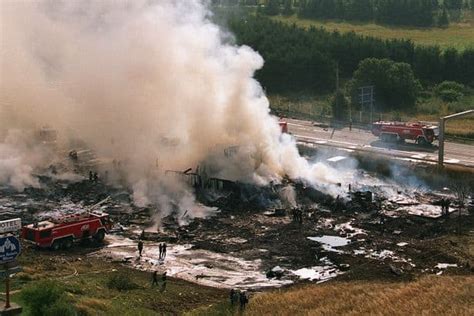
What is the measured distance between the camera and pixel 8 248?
27.0 meters

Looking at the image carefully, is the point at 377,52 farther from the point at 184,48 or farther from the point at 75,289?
the point at 75,289

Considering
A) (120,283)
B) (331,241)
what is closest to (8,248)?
(120,283)

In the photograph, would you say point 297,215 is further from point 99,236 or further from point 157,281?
point 157,281

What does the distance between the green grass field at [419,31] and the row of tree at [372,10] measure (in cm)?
270

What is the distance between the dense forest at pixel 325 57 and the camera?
340ft

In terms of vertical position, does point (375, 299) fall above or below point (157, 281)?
above

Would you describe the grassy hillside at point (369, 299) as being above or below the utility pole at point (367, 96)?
below

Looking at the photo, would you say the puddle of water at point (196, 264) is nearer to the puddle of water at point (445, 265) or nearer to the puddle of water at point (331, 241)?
the puddle of water at point (331, 241)

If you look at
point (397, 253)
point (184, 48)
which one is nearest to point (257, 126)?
point (184, 48)

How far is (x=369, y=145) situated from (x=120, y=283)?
41.3 m

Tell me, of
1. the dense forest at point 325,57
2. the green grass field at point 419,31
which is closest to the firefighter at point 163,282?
the dense forest at point 325,57

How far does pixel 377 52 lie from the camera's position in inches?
4269

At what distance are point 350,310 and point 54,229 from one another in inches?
729

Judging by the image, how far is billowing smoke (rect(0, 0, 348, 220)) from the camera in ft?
199
